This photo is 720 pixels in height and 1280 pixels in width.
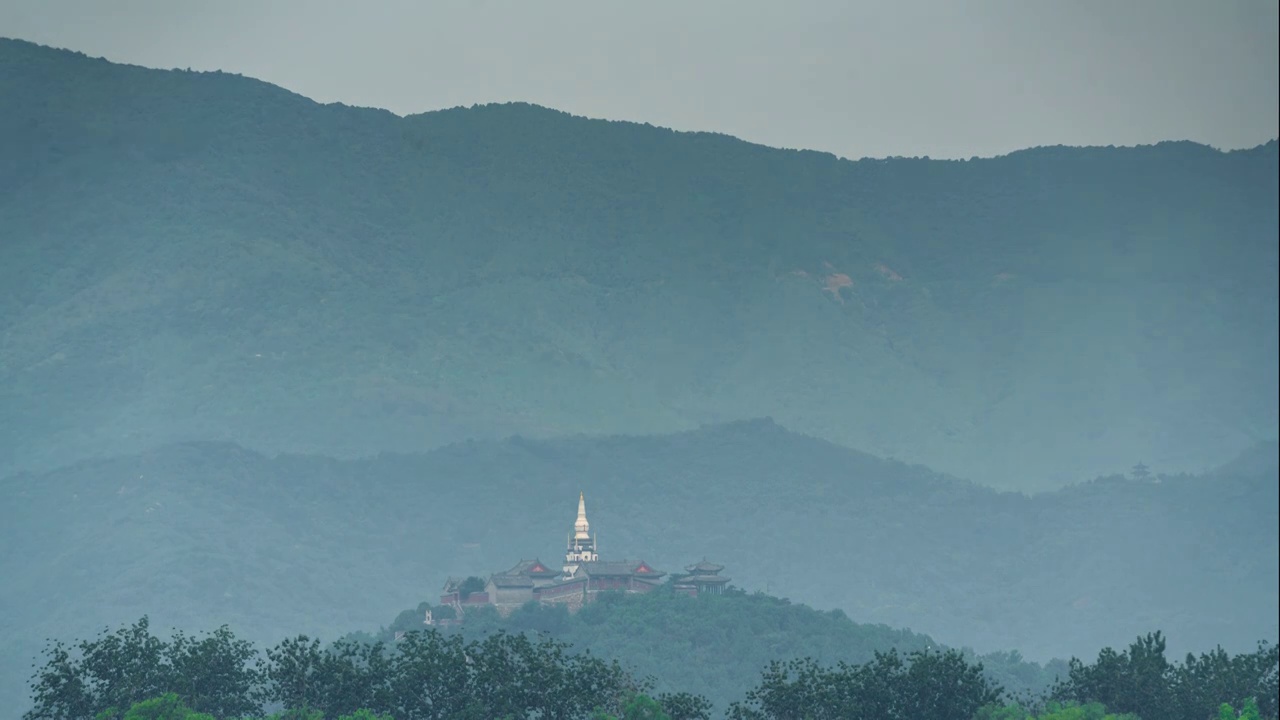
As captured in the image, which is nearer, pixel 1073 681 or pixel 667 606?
pixel 1073 681

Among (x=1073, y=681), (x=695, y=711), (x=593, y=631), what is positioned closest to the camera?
(x=695, y=711)

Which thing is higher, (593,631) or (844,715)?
(593,631)

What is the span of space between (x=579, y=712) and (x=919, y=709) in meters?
10.9

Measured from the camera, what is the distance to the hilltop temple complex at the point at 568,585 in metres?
153

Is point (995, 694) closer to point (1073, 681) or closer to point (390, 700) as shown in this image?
point (1073, 681)

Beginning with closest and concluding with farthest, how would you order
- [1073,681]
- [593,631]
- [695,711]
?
[695,711], [1073,681], [593,631]

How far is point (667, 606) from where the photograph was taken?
14975 cm

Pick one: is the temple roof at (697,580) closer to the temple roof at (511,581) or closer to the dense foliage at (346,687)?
the temple roof at (511,581)

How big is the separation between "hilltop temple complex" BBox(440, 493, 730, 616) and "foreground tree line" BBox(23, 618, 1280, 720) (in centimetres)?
7428

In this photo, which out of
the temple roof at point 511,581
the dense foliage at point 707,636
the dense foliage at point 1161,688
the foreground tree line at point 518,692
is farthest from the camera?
the temple roof at point 511,581

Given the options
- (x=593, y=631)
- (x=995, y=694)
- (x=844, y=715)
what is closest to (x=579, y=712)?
(x=844, y=715)

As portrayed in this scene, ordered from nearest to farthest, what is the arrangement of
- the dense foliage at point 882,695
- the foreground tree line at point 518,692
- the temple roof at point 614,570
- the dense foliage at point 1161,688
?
the foreground tree line at point 518,692
the dense foliage at point 882,695
the dense foliage at point 1161,688
the temple roof at point 614,570

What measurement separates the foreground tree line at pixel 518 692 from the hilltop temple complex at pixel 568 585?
244 feet

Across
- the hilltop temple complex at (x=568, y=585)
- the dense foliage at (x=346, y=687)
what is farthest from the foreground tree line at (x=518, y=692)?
the hilltop temple complex at (x=568, y=585)
